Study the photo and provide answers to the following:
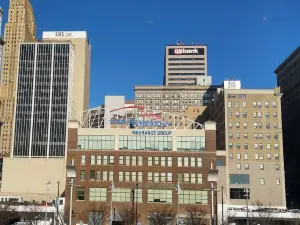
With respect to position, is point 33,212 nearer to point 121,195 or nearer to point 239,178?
point 121,195

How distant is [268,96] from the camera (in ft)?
504

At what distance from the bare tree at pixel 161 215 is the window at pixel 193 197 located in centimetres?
438

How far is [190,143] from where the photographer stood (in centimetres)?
11462

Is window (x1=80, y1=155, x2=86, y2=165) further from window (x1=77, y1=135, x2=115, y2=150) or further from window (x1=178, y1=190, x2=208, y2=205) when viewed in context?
window (x1=178, y1=190, x2=208, y2=205)

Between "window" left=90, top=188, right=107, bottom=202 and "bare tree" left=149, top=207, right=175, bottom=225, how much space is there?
480 inches

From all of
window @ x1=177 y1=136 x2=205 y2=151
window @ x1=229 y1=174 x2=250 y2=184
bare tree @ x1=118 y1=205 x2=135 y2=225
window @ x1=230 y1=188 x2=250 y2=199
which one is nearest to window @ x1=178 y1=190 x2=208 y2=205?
window @ x1=177 y1=136 x2=205 y2=151

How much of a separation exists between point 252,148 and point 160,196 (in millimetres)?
50375

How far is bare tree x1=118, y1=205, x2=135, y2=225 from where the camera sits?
99.1 meters

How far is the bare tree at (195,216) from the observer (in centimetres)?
9812

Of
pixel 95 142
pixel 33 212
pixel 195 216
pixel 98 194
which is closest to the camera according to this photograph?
pixel 195 216

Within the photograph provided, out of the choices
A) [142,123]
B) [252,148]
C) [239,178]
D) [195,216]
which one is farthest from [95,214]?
[252,148]

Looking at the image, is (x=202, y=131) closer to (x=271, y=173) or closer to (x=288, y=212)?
(x=288, y=212)

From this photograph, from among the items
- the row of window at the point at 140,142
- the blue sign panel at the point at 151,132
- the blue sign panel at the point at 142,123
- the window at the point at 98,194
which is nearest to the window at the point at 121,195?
the window at the point at 98,194

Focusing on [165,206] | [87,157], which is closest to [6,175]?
[87,157]
